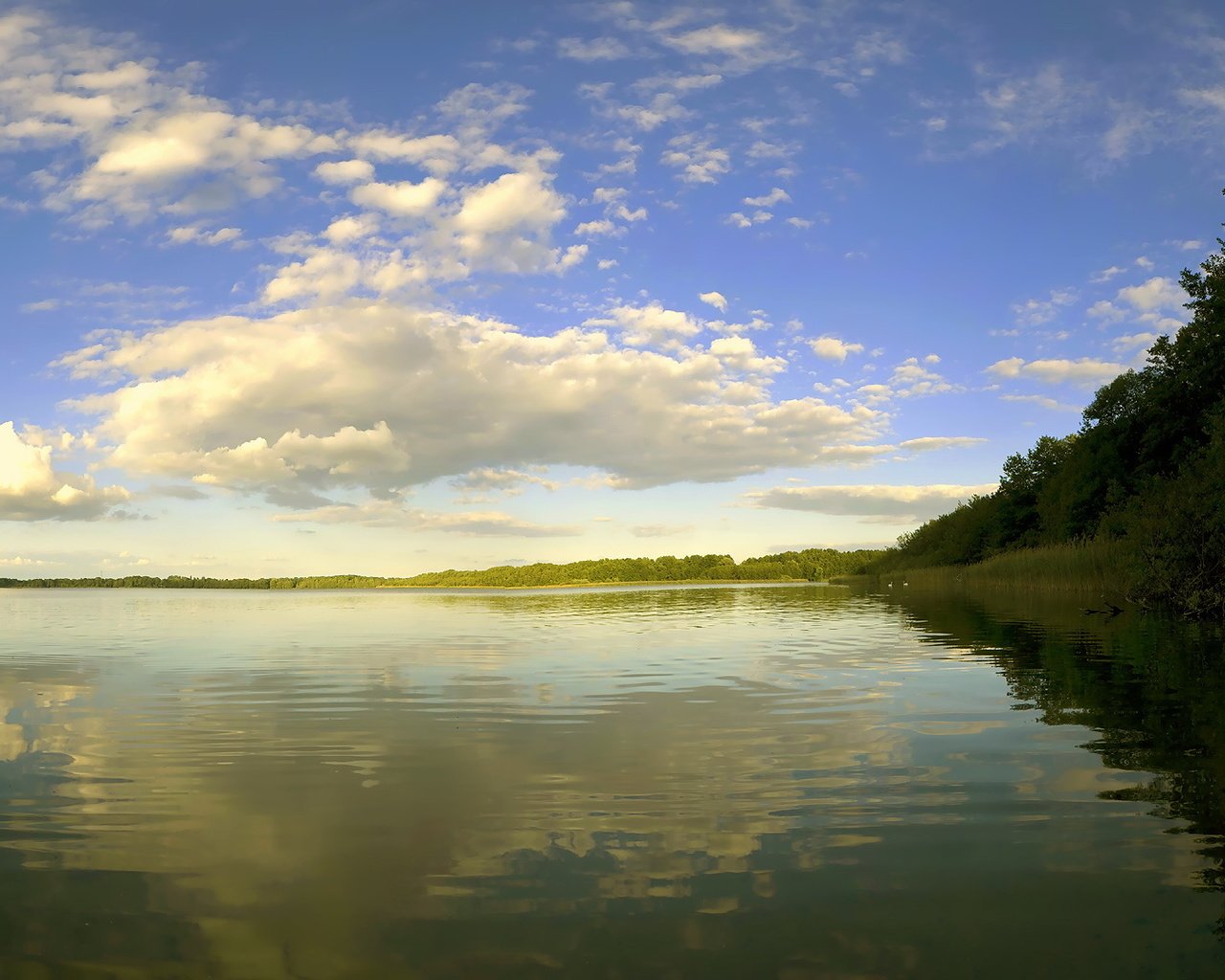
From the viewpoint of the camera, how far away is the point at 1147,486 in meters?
35.7

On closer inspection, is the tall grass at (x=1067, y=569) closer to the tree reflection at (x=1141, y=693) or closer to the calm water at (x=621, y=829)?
the tree reflection at (x=1141, y=693)

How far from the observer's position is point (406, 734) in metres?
10.5

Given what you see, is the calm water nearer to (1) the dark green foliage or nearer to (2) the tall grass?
(1) the dark green foliage

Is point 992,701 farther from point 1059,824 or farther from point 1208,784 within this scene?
point 1059,824

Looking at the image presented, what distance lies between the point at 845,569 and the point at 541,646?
7329 inches

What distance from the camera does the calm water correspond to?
453 cm

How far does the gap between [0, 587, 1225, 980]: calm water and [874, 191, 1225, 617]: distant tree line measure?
16185mm

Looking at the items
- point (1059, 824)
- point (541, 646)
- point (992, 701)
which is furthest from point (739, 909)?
point (541, 646)

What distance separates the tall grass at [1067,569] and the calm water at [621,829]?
1075 inches

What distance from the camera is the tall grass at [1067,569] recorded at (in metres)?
39.0

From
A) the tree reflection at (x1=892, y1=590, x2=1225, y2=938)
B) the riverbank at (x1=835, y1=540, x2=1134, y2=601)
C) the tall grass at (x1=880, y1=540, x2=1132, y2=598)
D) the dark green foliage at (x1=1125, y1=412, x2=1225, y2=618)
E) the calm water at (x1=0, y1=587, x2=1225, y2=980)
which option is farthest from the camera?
the tall grass at (x1=880, y1=540, x2=1132, y2=598)

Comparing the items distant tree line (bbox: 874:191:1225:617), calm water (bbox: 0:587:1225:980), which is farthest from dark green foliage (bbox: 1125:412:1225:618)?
calm water (bbox: 0:587:1225:980)

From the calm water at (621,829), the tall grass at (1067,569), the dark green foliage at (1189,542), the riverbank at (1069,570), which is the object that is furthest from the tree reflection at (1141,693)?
the tall grass at (1067,569)

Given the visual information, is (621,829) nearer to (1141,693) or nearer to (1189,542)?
(1141,693)
